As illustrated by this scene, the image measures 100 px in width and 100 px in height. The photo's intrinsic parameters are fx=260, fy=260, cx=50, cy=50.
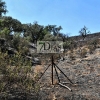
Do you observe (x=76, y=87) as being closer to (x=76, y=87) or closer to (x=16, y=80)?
(x=76, y=87)

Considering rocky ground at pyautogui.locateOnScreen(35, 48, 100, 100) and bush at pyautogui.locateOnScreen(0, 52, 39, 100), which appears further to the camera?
rocky ground at pyautogui.locateOnScreen(35, 48, 100, 100)

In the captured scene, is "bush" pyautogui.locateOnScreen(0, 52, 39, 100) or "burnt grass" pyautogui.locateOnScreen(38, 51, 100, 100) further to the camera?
"burnt grass" pyautogui.locateOnScreen(38, 51, 100, 100)

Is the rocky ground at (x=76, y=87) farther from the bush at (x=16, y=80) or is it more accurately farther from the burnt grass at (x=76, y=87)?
the bush at (x=16, y=80)

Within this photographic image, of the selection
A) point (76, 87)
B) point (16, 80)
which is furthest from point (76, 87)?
point (16, 80)

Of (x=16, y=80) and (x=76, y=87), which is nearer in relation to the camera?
(x=16, y=80)

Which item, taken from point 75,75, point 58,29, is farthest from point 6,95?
point 58,29

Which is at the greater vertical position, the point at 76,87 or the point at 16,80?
the point at 16,80

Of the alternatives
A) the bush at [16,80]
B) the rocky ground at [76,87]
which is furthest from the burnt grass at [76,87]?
the bush at [16,80]

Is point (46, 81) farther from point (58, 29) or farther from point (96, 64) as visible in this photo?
point (58, 29)

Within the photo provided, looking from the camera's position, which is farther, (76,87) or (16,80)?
(76,87)

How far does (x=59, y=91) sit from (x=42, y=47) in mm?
2864

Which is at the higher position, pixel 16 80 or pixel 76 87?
pixel 16 80

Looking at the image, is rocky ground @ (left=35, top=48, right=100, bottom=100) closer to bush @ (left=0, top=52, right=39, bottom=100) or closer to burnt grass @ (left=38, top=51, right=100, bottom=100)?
burnt grass @ (left=38, top=51, right=100, bottom=100)

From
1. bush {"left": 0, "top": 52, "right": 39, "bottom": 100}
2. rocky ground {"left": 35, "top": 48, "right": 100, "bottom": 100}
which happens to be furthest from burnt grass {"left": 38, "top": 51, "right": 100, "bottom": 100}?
Answer: bush {"left": 0, "top": 52, "right": 39, "bottom": 100}
